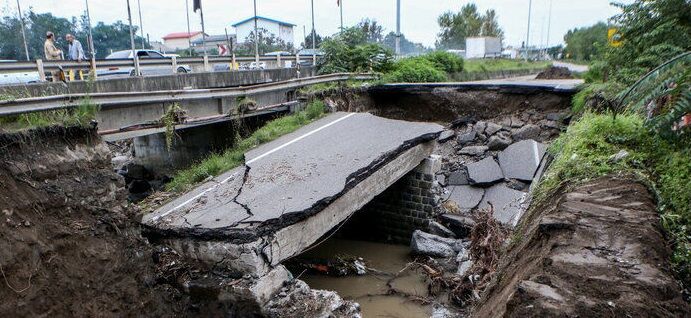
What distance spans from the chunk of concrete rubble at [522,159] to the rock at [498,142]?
28 centimetres

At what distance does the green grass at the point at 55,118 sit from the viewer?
5.03m

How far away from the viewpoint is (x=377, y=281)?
29.1 feet

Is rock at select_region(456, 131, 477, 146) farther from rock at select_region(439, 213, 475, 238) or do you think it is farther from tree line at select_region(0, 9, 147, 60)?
tree line at select_region(0, 9, 147, 60)

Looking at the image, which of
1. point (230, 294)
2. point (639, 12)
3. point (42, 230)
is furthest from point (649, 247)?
point (639, 12)

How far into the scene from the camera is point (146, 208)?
22.7 ft

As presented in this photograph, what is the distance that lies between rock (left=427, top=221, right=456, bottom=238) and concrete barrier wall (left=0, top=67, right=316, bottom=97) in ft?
21.1

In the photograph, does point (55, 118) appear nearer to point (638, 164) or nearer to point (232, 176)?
point (232, 176)

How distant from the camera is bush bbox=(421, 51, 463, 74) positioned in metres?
21.0

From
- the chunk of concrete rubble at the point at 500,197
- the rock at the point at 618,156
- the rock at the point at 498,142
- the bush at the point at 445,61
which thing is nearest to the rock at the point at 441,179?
the chunk of concrete rubble at the point at 500,197

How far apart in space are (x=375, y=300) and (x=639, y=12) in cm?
782

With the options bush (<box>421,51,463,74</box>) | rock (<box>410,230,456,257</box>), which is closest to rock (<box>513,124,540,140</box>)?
rock (<box>410,230,456,257</box>)

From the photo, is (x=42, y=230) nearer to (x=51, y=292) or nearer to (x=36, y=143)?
(x=51, y=292)

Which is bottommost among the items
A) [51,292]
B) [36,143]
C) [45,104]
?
[51,292]

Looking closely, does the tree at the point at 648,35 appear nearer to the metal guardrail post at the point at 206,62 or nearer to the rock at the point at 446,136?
the rock at the point at 446,136
